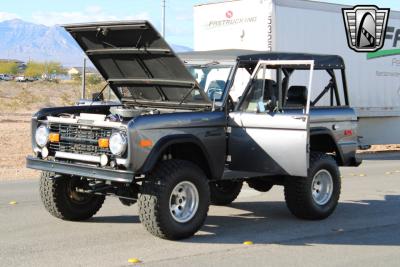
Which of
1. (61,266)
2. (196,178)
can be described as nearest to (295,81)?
(196,178)

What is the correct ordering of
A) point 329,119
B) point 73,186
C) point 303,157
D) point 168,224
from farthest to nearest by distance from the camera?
point 329,119 < point 73,186 < point 303,157 < point 168,224

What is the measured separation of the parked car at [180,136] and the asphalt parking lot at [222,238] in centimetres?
29

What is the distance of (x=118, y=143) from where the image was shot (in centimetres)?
680

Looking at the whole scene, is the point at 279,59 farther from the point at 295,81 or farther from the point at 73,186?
the point at 295,81

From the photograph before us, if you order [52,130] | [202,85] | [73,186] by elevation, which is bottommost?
[73,186]

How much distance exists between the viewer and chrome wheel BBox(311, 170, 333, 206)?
339 inches

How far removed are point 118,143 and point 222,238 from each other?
5.43 feet

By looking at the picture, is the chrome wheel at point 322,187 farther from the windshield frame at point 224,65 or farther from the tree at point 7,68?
the tree at point 7,68

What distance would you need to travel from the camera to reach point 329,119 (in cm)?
873

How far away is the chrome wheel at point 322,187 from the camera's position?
8.61m

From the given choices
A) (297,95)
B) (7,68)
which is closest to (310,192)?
(297,95)

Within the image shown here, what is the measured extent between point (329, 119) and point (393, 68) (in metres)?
11.3

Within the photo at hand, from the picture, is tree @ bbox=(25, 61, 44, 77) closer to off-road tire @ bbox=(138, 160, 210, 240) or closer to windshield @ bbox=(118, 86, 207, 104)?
windshield @ bbox=(118, 86, 207, 104)

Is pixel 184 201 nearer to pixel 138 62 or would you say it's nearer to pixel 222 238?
pixel 222 238
